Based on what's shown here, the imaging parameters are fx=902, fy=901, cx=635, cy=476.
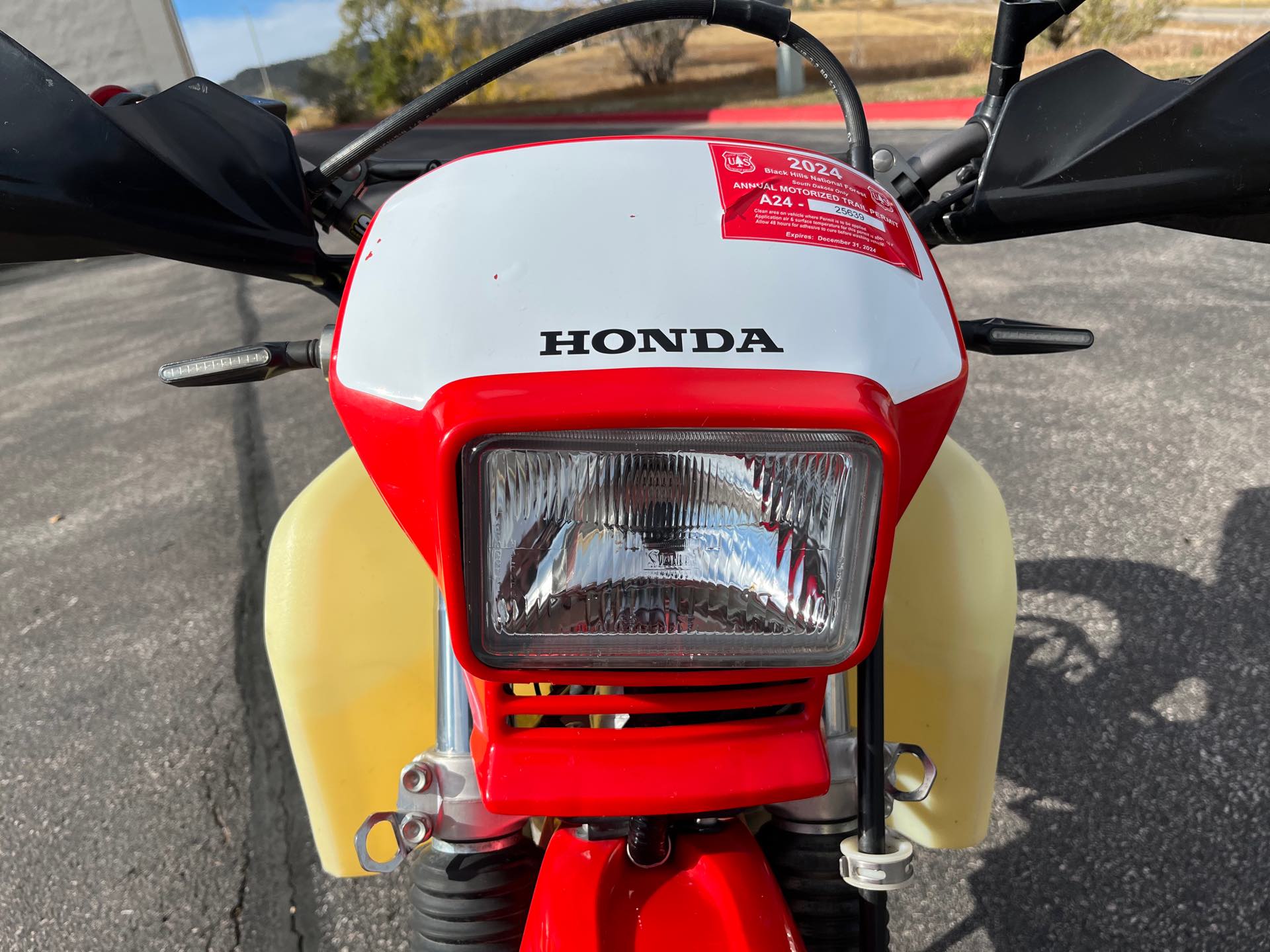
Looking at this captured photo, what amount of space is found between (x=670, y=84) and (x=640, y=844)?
19.2 metres

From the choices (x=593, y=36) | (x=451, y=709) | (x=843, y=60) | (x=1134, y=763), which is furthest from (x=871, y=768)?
(x=843, y=60)

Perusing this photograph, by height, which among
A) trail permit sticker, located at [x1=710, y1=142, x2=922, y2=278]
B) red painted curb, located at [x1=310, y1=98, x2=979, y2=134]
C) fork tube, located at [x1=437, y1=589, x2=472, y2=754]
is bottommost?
red painted curb, located at [x1=310, y1=98, x2=979, y2=134]

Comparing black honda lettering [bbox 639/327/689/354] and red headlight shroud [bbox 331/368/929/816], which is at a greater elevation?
black honda lettering [bbox 639/327/689/354]

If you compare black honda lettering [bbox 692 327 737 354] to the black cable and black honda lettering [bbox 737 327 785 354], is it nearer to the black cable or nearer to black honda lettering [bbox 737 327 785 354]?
black honda lettering [bbox 737 327 785 354]

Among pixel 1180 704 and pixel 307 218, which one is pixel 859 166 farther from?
pixel 1180 704

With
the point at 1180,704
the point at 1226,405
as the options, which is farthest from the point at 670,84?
the point at 1180,704

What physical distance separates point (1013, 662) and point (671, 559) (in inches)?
69.4

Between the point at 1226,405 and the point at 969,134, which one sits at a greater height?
the point at 969,134

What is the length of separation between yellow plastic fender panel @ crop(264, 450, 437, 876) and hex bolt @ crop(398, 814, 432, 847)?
0.96 feet

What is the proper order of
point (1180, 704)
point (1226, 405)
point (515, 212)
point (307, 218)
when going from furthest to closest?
1. point (1226, 405)
2. point (1180, 704)
3. point (307, 218)
4. point (515, 212)

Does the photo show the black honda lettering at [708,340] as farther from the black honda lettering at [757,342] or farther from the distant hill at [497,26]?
the distant hill at [497,26]

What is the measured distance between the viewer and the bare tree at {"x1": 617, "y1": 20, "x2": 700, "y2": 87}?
1738 cm

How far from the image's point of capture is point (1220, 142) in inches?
32.7

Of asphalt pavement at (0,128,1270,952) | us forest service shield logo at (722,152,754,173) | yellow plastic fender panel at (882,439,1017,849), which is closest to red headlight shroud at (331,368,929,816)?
us forest service shield logo at (722,152,754,173)
